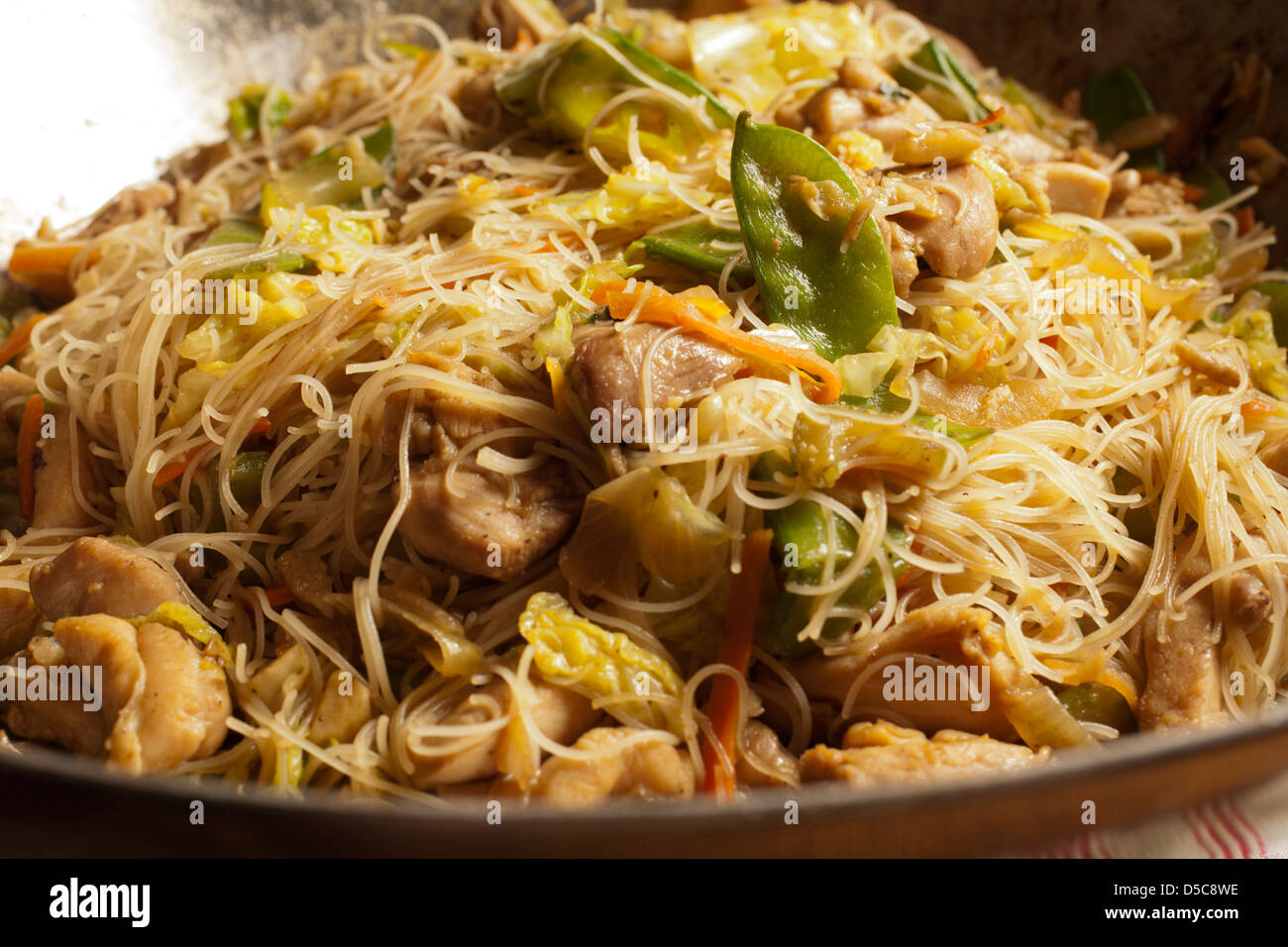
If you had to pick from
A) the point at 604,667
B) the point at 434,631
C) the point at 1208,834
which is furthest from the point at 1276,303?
the point at 434,631

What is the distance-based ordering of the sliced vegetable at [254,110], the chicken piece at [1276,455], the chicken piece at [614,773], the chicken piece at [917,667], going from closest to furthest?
the chicken piece at [614,773]
the chicken piece at [917,667]
the chicken piece at [1276,455]
the sliced vegetable at [254,110]

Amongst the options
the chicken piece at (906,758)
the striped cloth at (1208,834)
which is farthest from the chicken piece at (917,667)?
the striped cloth at (1208,834)

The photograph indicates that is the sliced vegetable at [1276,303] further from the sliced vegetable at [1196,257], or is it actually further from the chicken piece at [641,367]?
the chicken piece at [641,367]

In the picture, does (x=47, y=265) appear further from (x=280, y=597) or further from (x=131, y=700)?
(x=131, y=700)

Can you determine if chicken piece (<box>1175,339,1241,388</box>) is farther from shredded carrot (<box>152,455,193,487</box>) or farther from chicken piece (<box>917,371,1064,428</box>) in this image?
shredded carrot (<box>152,455,193,487</box>)

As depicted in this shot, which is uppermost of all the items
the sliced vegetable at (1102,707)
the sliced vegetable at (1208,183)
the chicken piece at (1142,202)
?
the sliced vegetable at (1208,183)
